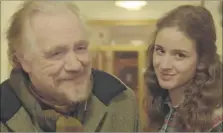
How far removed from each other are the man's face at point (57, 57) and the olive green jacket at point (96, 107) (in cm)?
3

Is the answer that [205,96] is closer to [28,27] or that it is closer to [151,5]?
[151,5]

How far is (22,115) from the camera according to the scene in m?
0.63

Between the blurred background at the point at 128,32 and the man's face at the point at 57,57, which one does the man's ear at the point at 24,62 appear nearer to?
the man's face at the point at 57,57

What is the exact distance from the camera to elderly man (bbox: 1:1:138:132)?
63 centimetres

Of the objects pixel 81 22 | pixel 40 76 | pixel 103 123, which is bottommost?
pixel 103 123

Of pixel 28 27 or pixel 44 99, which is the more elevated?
pixel 28 27

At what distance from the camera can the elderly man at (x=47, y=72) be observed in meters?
0.63

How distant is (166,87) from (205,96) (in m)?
0.08

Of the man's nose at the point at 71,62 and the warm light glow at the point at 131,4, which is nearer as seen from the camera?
the man's nose at the point at 71,62

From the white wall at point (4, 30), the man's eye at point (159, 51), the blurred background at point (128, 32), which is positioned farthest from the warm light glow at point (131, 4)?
the white wall at point (4, 30)

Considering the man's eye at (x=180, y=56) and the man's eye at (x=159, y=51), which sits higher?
the man's eye at (x=159, y=51)

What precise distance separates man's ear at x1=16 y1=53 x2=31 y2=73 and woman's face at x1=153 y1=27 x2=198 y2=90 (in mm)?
263

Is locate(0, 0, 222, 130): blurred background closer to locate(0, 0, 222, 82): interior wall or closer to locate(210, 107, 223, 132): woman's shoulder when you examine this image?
locate(0, 0, 222, 82): interior wall

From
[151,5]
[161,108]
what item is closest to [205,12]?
[151,5]
